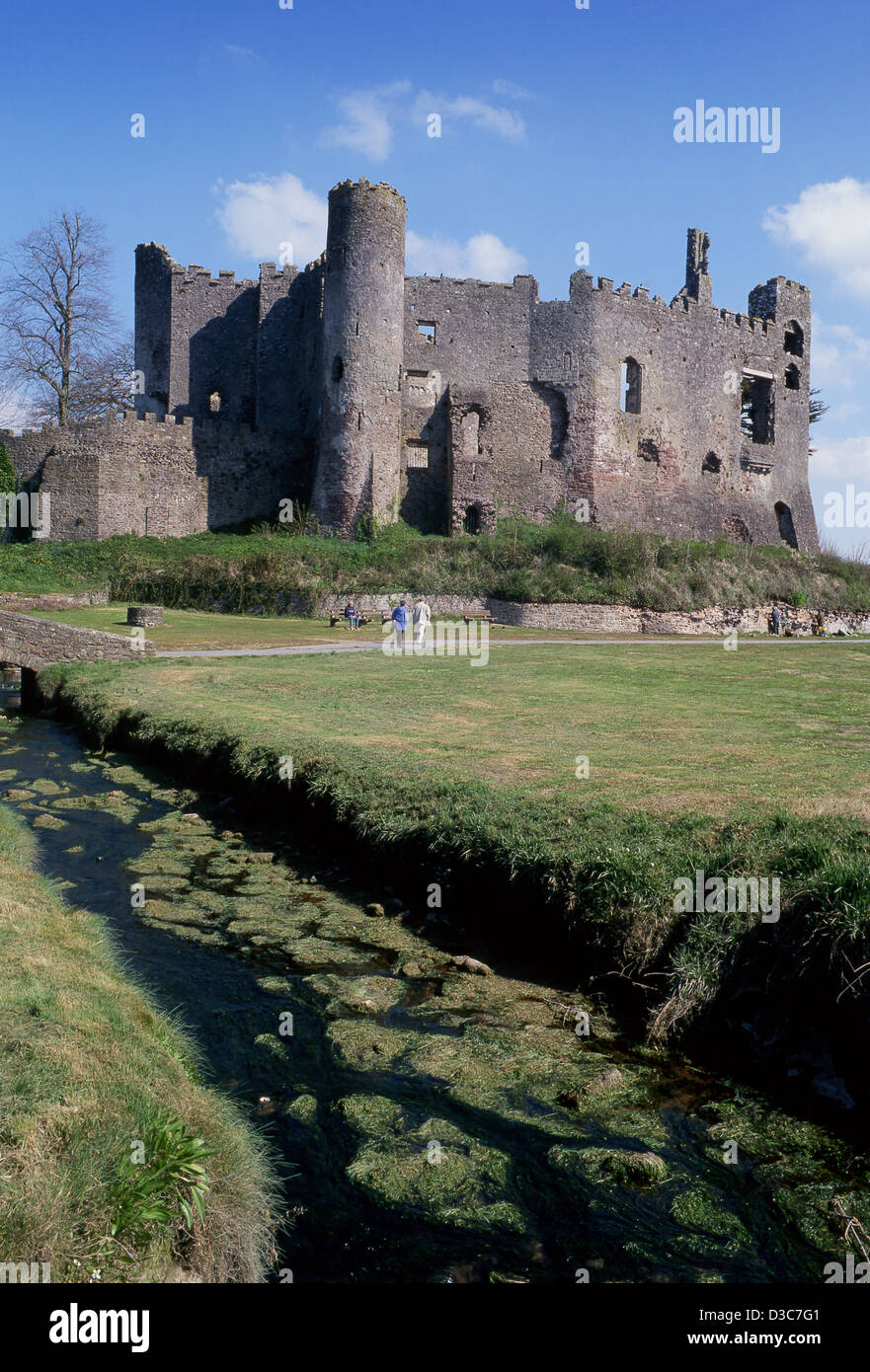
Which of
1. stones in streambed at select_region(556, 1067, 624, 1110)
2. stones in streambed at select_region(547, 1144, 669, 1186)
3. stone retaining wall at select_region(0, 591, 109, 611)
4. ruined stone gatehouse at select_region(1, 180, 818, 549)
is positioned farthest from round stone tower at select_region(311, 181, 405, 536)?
stones in streambed at select_region(547, 1144, 669, 1186)

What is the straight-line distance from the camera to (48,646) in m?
18.8

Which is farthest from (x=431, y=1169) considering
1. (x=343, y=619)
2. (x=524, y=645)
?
(x=343, y=619)

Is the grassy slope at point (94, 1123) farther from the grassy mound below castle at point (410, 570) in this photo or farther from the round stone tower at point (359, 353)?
the round stone tower at point (359, 353)

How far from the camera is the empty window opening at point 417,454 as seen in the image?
140ft

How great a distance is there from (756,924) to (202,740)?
7.99m

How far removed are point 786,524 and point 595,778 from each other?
4762 centimetres

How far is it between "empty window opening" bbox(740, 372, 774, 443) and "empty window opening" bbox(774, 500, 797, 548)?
12.1 feet

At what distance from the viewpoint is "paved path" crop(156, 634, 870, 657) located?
21250 mm

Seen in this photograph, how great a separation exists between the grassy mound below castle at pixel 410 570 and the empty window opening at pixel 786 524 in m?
11.5

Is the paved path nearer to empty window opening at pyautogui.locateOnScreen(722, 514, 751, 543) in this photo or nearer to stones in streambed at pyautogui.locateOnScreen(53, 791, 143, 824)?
stones in streambed at pyautogui.locateOnScreen(53, 791, 143, 824)

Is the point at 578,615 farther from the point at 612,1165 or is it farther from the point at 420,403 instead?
the point at 612,1165
